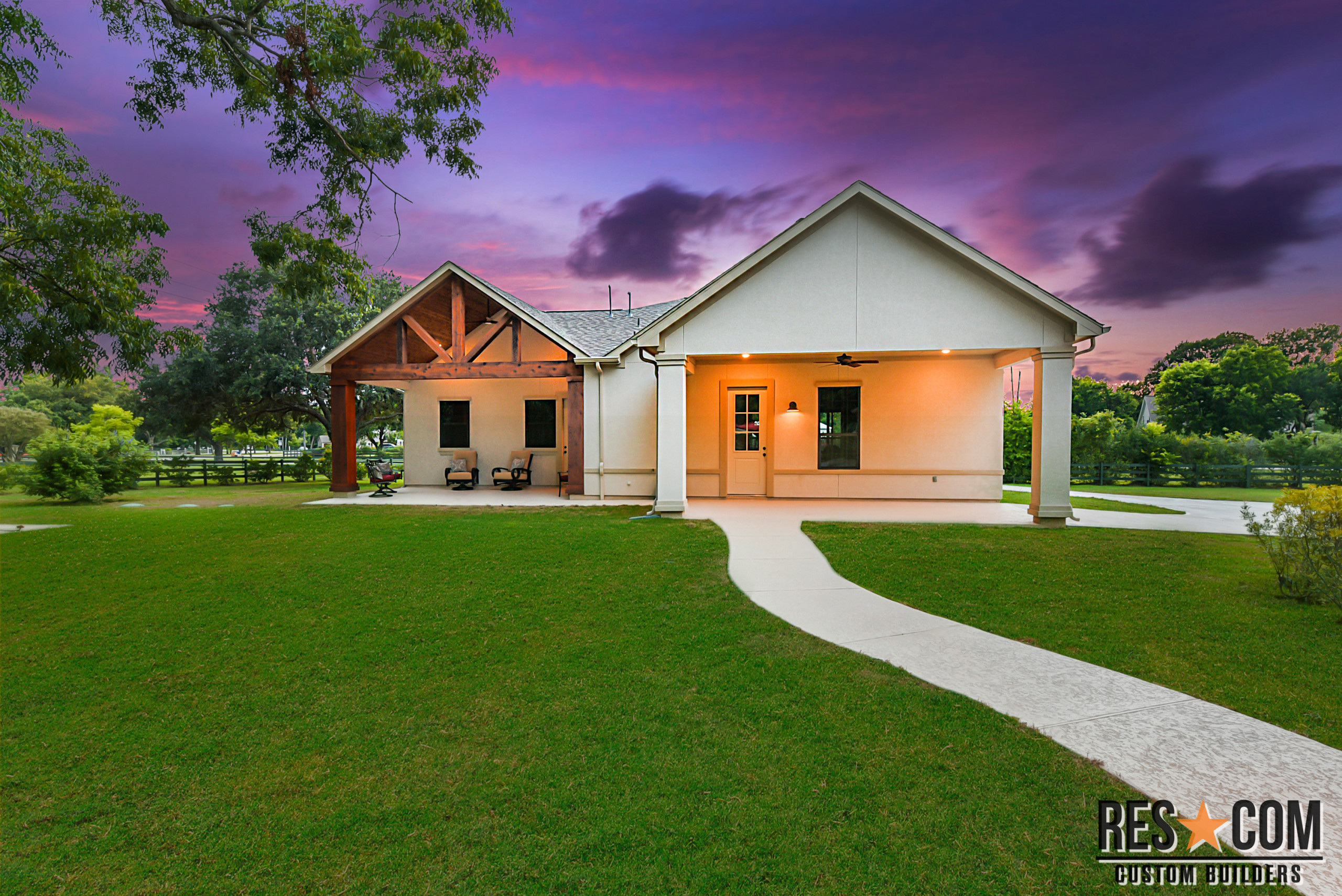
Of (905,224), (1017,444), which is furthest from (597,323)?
(1017,444)

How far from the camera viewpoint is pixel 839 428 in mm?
13711

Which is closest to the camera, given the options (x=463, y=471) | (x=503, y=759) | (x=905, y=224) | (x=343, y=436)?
(x=503, y=759)

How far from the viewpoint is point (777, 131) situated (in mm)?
15727

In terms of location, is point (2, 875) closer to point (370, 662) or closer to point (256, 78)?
point (370, 662)

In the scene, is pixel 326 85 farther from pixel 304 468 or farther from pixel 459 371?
pixel 304 468

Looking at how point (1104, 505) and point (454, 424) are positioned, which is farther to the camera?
point (454, 424)

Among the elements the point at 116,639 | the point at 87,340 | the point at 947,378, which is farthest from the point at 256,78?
the point at 947,378

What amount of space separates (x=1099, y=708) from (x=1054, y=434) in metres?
8.14

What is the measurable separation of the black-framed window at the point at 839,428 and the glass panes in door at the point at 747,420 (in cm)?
166

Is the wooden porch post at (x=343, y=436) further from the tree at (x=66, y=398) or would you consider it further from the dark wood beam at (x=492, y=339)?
the tree at (x=66, y=398)

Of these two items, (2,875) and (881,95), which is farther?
(881,95)

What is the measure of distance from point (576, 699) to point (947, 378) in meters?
12.8

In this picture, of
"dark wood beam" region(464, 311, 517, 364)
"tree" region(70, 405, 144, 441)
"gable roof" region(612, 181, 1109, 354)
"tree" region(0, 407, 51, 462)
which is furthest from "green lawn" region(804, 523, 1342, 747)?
"tree" region(0, 407, 51, 462)

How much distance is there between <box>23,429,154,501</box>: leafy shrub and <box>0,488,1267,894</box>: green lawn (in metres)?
11.7
